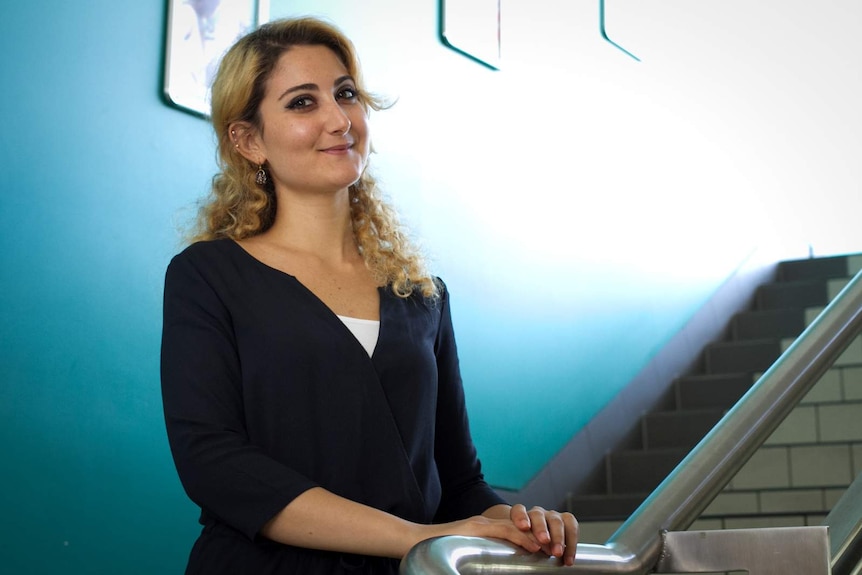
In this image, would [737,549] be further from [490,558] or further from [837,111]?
[837,111]

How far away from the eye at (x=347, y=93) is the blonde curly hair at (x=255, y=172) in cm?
1

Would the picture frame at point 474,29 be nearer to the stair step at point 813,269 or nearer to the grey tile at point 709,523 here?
the grey tile at point 709,523

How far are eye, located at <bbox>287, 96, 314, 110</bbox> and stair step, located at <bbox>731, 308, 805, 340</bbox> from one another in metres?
4.31

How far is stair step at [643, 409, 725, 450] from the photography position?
4.99 m

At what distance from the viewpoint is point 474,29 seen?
4.24m

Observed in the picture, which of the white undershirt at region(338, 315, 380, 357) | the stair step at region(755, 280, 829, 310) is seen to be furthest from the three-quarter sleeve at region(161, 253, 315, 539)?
the stair step at region(755, 280, 829, 310)

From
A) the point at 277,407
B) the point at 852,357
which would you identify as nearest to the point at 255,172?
the point at 277,407

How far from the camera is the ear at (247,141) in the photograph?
57.9 inches

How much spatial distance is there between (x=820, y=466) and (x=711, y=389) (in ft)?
4.21

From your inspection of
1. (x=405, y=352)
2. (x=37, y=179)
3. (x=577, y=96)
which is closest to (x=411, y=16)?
(x=577, y=96)

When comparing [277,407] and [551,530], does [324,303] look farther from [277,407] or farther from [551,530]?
[551,530]

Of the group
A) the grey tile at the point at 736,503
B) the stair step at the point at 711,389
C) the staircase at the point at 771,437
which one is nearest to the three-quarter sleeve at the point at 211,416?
the staircase at the point at 771,437

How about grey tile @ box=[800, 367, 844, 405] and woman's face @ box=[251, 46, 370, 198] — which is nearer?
woman's face @ box=[251, 46, 370, 198]

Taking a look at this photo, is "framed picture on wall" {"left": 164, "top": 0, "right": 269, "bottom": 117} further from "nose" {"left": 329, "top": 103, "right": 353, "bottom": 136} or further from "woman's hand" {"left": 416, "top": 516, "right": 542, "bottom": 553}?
"woman's hand" {"left": 416, "top": 516, "right": 542, "bottom": 553}
